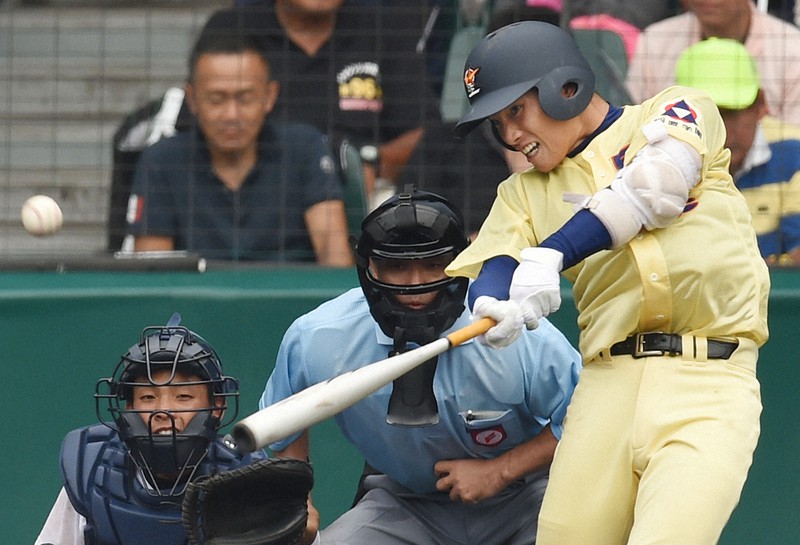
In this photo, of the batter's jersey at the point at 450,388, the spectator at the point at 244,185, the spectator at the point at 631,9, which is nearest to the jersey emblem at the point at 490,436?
the batter's jersey at the point at 450,388

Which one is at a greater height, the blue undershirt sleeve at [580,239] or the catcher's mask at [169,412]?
the blue undershirt sleeve at [580,239]

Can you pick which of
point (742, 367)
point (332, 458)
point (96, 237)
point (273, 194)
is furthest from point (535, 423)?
point (96, 237)

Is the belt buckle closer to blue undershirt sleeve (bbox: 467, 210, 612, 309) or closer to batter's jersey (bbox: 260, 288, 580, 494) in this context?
blue undershirt sleeve (bbox: 467, 210, 612, 309)

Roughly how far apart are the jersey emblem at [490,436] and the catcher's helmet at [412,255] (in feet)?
0.98

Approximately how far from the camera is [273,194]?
17.4ft

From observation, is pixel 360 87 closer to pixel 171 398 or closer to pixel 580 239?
pixel 171 398

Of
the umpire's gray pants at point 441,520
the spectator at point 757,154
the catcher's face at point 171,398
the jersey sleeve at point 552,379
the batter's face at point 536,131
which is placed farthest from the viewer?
the spectator at point 757,154

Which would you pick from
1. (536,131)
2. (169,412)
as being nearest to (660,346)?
(536,131)

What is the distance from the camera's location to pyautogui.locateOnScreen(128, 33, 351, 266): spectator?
5.30m

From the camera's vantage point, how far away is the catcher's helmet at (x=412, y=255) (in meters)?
3.96

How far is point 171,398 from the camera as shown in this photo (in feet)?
13.1

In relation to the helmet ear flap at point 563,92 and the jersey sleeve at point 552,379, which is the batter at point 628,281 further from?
the jersey sleeve at point 552,379

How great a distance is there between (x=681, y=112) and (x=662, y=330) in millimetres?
494

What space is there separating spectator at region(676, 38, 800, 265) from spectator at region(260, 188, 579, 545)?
1274mm
